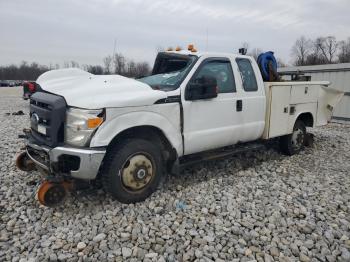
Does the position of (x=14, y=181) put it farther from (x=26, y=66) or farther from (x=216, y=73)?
(x=26, y=66)

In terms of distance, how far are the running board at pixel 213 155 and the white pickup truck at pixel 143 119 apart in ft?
0.31

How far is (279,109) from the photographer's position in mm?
6020

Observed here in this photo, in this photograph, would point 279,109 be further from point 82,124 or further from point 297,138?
point 82,124

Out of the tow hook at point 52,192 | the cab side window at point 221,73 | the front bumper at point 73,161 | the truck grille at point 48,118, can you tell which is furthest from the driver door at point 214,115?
the tow hook at point 52,192

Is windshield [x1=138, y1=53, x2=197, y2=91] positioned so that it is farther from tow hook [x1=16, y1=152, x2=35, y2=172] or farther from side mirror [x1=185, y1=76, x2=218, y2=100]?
tow hook [x1=16, y1=152, x2=35, y2=172]

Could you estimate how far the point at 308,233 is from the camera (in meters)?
3.65

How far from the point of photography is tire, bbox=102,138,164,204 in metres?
3.95

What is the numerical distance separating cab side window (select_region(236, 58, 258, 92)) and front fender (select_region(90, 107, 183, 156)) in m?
1.63

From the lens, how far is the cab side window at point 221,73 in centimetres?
492

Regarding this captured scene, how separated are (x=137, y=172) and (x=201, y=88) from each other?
150cm

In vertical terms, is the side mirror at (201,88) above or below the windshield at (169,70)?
below

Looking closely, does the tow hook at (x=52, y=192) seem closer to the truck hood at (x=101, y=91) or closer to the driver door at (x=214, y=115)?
the truck hood at (x=101, y=91)

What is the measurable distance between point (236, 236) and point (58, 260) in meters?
1.90

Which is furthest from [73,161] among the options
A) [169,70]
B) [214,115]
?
[169,70]
